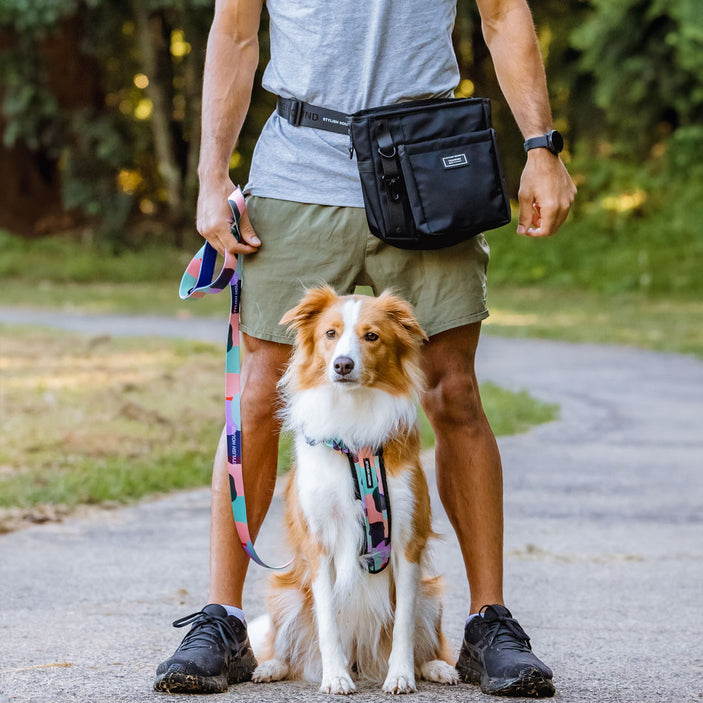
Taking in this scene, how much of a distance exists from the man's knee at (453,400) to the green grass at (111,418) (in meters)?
1.74

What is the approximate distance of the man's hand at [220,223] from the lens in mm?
3516

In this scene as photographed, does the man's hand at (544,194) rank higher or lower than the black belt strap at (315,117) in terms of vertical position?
lower

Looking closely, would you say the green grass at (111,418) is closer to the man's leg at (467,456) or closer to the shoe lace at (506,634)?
the man's leg at (467,456)

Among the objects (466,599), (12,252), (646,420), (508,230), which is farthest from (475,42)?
(466,599)

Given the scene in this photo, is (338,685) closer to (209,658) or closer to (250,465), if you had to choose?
(209,658)

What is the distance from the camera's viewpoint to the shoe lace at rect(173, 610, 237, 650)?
11.1 ft

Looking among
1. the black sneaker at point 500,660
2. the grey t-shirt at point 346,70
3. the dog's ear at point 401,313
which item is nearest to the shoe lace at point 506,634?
the black sneaker at point 500,660

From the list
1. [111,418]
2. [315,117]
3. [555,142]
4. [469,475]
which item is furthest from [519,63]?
[111,418]

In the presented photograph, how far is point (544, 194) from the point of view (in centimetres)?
356

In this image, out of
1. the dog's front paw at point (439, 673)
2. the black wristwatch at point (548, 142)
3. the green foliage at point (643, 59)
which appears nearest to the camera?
the dog's front paw at point (439, 673)

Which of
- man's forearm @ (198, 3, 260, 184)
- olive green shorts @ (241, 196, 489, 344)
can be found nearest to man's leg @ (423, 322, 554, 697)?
olive green shorts @ (241, 196, 489, 344)

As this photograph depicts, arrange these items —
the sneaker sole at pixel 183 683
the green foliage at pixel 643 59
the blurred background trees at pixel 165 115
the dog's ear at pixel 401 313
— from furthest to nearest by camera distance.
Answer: the blurred background trees at pixel 165 115 → the green foliage at pixel 643 59 → the dog's ear at pixel 401 313 → the sneaker sole at pixel 183 683

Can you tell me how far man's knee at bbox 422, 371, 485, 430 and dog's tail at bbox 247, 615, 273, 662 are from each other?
0.79 metres

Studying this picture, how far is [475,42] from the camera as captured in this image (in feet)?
78.5
